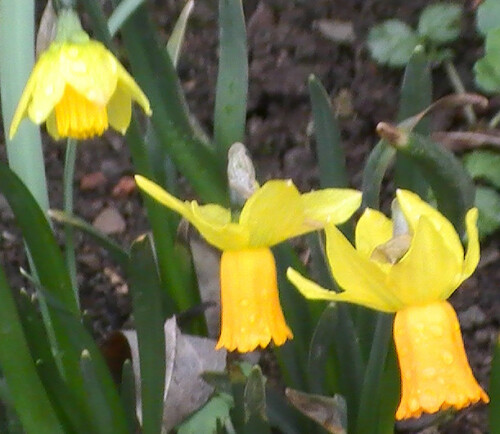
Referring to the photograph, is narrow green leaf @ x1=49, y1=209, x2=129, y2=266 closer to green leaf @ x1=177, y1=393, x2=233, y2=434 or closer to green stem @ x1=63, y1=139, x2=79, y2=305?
green stem @ x1=63, y1=139, x2=79, y2=305

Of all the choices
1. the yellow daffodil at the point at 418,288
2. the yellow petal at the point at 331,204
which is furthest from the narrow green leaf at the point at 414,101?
the yellow daffodil at the point at 418,288

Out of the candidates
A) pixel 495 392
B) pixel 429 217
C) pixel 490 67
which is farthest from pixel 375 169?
pixel 490 67

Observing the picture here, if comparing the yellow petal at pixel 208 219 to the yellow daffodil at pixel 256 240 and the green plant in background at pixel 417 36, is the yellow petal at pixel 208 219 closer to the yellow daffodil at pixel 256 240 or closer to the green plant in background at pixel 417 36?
the yellow daffodil at pixel 256 240

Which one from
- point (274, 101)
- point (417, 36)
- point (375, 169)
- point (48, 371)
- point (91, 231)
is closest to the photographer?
point (375, 169)

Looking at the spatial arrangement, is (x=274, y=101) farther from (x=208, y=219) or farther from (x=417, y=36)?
(x=208, y=219)

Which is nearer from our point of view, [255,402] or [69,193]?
[255,402]

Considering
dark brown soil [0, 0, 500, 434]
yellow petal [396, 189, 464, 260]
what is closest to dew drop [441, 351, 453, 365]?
yellow petal [396, 189, 464, 260]
